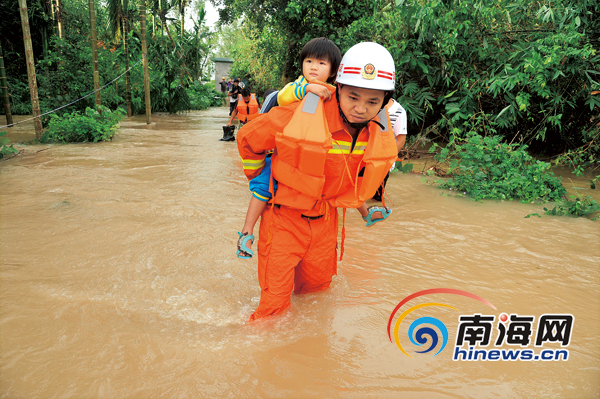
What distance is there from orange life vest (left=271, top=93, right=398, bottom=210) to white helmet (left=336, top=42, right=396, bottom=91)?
0.21 metres

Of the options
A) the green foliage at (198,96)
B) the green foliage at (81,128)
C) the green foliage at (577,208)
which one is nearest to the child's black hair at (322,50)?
the green foliage at (577,208)

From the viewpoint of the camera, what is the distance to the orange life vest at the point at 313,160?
7.04ft

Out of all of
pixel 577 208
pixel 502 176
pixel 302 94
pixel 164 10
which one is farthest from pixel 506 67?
pixel 164 10

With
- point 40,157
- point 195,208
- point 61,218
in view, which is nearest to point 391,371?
point 195,208

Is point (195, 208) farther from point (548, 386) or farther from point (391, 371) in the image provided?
point (548, 386)

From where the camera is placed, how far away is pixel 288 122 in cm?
224

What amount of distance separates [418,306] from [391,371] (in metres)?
0.80

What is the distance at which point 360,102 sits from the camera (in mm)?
2219

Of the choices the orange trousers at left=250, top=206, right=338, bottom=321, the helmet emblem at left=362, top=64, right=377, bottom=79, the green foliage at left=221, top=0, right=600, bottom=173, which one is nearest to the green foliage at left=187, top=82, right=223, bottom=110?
the green foliage at left=221, top=0, right=600, bottom=173

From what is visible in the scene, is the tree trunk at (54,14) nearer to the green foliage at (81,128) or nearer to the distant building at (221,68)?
the green foliage at (81,128)

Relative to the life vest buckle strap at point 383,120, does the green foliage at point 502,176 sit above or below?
below

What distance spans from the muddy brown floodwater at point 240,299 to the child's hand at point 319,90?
1.37 m

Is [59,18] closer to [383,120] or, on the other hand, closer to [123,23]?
[123,23]

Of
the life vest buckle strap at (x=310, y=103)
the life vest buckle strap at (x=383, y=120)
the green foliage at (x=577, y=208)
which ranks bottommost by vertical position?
the green foliage at (x=577, y=208)
